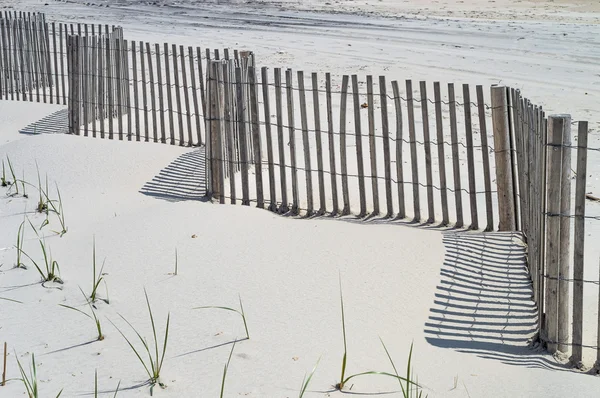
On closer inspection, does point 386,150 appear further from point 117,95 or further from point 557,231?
point 117,95

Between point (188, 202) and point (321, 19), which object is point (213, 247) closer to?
point (188, 202)

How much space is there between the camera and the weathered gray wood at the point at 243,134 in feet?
22.5

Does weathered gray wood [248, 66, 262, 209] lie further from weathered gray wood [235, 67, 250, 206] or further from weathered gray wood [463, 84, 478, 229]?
weathered gray wood [463, 84, 478, 229]

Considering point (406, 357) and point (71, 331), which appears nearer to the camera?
point (406, 357)

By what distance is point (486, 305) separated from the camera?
4.76 meters

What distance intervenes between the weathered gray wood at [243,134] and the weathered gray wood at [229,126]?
0.26ft

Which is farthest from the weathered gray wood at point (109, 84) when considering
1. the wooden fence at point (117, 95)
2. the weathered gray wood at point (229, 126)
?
the weathered gray wood at point (229, 126)

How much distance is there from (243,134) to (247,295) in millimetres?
2442

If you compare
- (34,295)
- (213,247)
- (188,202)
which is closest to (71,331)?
(34,295)

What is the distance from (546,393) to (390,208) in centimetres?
296

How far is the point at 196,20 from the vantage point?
19.7m

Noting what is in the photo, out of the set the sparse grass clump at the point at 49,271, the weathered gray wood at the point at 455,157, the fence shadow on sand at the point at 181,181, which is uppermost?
the weathered gray wood at the point at 455,157

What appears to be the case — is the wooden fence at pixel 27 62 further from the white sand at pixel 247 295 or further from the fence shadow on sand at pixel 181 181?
the fence shadow on sand at pixel 181 181

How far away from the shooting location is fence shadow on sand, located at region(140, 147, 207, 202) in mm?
7109
